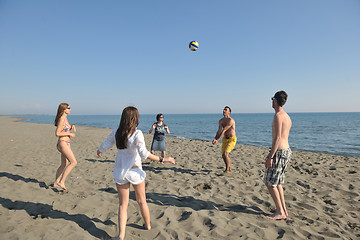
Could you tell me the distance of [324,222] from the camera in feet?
Answer: 11.4

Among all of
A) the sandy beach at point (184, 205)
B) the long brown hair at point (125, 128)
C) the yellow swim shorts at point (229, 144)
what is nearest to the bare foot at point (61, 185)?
the sandy beach at point (184, 205)

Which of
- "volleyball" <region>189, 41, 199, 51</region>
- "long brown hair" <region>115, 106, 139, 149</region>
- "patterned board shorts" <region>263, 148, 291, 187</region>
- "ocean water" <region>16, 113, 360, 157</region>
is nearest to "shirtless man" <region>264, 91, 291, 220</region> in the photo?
"patterned board shorts" <region>263, 148, 291, 187</region>

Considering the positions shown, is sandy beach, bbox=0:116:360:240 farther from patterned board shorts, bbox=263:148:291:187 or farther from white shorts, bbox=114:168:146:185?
white shorts, bbox=114:168:146:185

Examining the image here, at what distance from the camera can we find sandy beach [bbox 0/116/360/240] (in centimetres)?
306

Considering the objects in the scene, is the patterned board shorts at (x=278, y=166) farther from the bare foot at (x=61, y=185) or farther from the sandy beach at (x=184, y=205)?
the bare foot at (x=61, y=185)

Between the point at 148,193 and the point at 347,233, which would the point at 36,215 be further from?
the point at 347,233

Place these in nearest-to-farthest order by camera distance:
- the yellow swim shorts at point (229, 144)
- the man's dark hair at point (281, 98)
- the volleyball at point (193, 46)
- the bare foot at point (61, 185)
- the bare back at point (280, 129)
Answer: the bare back at point (280, 129)
the man's dark hair at point (281, 98)
the bare foot at point (61, 185)
the yellow swim shorts at point (229, 144)
the volleyball at point (193, 46)

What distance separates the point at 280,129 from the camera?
3.23 meters

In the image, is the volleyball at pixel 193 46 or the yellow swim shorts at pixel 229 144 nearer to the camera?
the yellow swim shorts at pixel 229 144

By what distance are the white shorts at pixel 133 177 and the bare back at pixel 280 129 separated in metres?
2.28

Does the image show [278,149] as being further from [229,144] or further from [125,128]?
[229,144]

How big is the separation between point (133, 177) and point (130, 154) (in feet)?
1.01

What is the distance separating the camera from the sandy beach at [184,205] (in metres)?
3.06

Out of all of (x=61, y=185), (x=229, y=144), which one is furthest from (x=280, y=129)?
(x=61, y=185)
